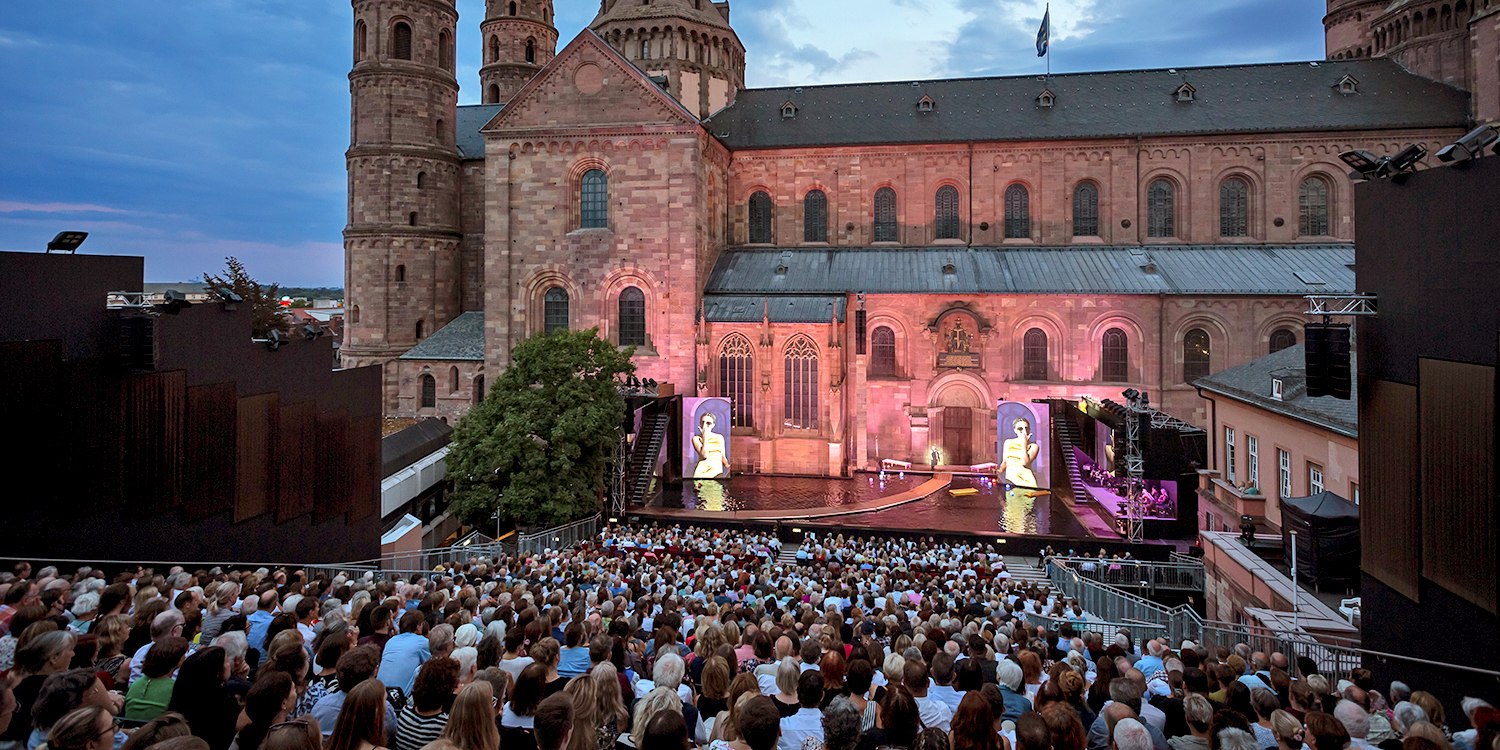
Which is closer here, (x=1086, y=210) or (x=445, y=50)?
(x=1086, y=210)

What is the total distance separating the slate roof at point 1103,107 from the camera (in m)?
37.4

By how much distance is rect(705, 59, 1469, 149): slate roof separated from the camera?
37406 mm

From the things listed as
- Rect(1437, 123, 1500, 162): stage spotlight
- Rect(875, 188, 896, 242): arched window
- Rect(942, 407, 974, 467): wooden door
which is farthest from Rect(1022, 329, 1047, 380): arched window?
Rect(1437, 123, 1500, 162): stage spotlight

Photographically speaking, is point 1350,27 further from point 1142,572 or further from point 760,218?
point 1142,572

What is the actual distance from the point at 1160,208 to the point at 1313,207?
6793 mm

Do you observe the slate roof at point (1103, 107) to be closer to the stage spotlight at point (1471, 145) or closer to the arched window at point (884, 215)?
the arched window at point (884, 215)

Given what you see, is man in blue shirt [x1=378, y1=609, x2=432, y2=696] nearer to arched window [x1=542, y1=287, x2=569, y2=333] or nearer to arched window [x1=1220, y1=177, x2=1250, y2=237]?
arched window [x1=542, y1=287, x2=569, y2=333]

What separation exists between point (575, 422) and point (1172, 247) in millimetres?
30368

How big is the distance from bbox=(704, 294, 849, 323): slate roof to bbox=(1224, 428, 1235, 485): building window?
53.7ft

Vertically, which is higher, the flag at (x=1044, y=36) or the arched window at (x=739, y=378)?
the flag at (x=1044, y=36)

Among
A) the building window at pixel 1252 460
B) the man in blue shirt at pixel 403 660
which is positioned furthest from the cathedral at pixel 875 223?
the man in blue shirt at pixel 403 660

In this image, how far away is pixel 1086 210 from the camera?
39906 millimetres

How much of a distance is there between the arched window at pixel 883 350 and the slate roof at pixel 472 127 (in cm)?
2452

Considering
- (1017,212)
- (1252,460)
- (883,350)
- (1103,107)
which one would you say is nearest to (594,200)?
(883,350)
